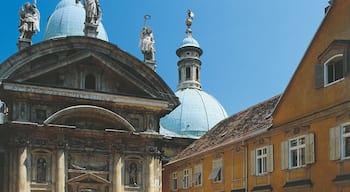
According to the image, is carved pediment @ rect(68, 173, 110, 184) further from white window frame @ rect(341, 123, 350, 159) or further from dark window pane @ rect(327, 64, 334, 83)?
white window frame @ rect(341, 123, 350, 159)

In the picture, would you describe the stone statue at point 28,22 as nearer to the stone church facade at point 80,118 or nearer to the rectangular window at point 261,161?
the stone church facade at point 80,118

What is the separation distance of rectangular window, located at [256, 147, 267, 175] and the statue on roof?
13.7 meters

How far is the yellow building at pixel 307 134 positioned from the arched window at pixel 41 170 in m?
10.3

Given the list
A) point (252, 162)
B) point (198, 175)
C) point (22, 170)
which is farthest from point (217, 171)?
point (22, 170)

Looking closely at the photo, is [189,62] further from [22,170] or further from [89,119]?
[22,170]

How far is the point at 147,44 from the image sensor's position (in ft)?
130

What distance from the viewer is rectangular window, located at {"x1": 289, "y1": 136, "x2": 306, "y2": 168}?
2417cm

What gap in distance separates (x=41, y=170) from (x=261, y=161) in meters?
14.2

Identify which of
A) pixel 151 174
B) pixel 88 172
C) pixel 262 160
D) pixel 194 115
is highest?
pixel 194 115

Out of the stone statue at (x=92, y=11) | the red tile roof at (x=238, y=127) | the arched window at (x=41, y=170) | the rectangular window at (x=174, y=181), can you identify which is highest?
the stone statue at (x=92, y=11)

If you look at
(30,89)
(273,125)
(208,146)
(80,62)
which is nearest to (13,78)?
(30,89)

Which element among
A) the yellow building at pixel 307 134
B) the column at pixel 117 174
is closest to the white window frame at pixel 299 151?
the yellow building at pixel 307 134

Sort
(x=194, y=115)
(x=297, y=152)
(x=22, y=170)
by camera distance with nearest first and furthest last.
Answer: (x=297, y=152)
(x=22, y=170)
(x=194, y=115)

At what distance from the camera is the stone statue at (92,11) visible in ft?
124
